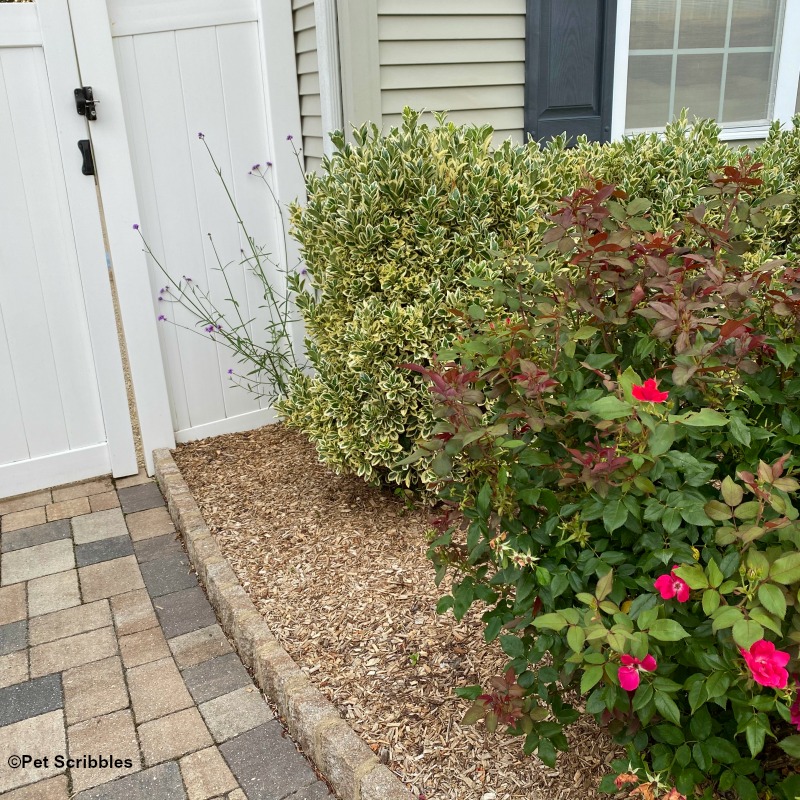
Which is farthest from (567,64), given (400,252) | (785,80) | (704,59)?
(785,80)

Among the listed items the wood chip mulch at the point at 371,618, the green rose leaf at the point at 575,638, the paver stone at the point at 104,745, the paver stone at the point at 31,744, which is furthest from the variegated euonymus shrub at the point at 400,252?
the green rose leaf at the point at 575,638

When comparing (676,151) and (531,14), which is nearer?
(676,151)

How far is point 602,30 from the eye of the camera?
12.7 ft

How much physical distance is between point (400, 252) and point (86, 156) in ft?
4.96

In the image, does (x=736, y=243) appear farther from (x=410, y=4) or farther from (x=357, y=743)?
(x=410, y=4)

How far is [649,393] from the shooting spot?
4.22 ft

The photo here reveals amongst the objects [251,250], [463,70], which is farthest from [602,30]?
[251,250]

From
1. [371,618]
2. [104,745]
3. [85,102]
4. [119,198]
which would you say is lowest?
[104,745]

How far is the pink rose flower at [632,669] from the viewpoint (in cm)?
129

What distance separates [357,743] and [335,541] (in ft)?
3.48

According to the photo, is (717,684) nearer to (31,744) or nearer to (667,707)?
(667,707)

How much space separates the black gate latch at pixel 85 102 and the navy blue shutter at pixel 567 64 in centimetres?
202

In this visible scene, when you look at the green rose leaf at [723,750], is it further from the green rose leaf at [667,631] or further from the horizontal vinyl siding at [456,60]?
the horizontal vinyl siding at [456,60]

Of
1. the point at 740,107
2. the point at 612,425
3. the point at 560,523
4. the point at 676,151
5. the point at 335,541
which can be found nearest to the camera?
the point at 612,425
